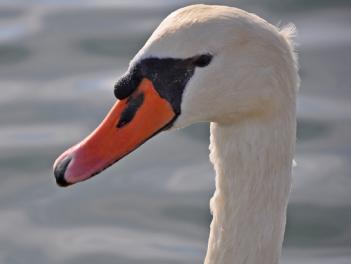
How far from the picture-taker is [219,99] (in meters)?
4.87

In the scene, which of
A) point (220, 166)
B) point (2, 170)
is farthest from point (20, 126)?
point (220, 166)

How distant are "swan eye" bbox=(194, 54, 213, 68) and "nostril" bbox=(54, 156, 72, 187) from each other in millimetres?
662

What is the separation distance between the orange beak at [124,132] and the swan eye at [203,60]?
0.75 ft

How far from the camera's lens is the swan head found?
15.5ft

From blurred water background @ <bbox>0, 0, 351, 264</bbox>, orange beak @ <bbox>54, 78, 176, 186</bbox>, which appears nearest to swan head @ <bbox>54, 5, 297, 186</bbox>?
→ orange beak @ <bbox>54, 78, 176, 186</bbox>

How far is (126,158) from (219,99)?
319cm

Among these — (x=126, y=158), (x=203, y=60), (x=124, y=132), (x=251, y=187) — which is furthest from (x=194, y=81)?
(x=126, y=158)

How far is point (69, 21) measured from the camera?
958cm

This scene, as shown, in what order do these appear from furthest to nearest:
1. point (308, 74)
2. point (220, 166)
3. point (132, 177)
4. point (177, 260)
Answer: point (308, 74) → point (132, 177) → point (177, 260) → point (220, 166)

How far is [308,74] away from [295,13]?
0.83m

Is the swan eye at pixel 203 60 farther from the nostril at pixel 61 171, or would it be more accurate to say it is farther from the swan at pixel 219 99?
the nostril at pixel 61 171

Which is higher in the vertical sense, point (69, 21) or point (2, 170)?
point (69, 21)

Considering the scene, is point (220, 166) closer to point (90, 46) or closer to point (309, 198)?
point (309, 198)

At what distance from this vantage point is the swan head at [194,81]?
4.73 metres
